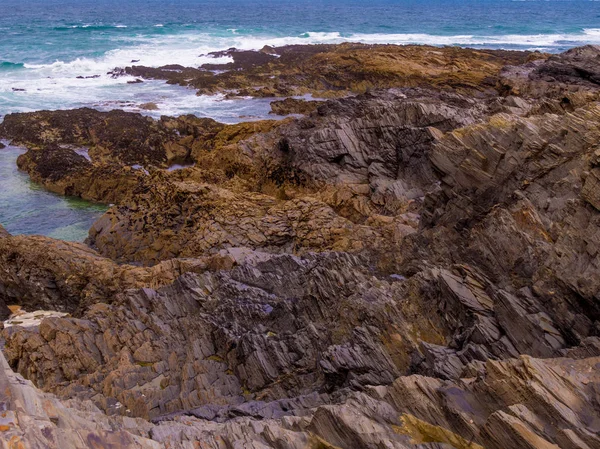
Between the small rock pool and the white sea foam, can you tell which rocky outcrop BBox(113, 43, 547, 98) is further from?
the small rock pool

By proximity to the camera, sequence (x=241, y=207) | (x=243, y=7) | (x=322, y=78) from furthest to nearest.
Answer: (x=243, y=7) < (x=322, y=78) < (x=241, y=207)

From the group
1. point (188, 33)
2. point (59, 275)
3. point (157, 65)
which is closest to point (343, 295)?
point (59, 275)

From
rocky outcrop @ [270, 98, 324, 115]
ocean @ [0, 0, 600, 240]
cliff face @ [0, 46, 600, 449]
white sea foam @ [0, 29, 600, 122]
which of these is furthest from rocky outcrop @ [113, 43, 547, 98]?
cliff face @ [0, 46, 600, 449]

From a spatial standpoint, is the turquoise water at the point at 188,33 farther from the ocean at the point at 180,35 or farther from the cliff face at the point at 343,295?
the cliff face at the point at 343,295

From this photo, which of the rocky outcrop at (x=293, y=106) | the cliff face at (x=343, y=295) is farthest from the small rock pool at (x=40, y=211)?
the rocky outcrop at (x=293, y=106)

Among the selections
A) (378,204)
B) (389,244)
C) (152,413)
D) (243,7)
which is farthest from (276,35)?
(152,413)

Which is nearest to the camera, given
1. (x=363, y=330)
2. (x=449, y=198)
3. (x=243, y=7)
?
(x=363, y=330)

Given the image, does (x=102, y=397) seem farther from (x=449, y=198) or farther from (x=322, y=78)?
(x=322, y=78)
